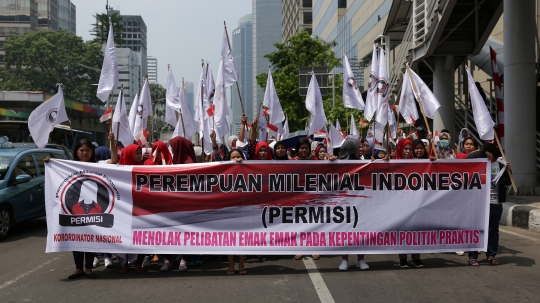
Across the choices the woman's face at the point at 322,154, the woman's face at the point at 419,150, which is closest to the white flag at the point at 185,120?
the woman's face at the point at 322,154

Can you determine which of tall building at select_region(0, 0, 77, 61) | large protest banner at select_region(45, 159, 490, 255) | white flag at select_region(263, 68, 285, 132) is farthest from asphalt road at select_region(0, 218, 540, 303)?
tall building at select_region(0, 0, 77, 61)

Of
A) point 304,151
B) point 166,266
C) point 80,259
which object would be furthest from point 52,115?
point 304,151

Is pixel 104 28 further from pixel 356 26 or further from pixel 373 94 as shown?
pixel 373 94

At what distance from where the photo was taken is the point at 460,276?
683 cm

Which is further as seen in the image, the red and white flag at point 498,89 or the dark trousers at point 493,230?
the red and white flag at point 498,89

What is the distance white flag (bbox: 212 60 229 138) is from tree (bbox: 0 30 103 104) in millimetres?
66743

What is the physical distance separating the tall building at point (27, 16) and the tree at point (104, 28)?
25.5 metres

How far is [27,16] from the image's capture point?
10288 cm

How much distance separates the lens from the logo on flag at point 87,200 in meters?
7.23

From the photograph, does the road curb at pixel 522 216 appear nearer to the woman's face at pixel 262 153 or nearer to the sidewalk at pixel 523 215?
the sidewalk at pixel 523 215

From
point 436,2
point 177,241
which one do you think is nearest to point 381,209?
point 177,241

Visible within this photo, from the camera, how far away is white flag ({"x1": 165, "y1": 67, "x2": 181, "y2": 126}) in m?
10.7

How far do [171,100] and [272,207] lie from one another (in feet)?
13.8

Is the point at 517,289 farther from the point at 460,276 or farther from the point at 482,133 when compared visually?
the point at 482,133
